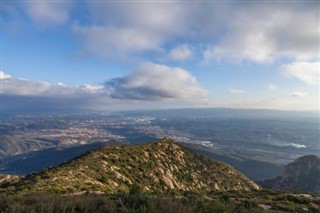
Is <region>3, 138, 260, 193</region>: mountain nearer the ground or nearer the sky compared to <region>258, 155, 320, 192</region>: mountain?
nearer the sky

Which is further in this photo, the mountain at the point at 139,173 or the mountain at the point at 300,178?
the mountain at the point at 300,178

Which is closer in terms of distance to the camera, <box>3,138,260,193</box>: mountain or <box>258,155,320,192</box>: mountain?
<box>3,138,260,193</box>: mountain

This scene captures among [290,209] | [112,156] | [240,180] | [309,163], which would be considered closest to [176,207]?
[290,209]

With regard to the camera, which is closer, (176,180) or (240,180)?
(176,180)

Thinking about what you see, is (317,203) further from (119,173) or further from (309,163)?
(309,163)

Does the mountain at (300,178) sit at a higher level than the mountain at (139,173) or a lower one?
lower
